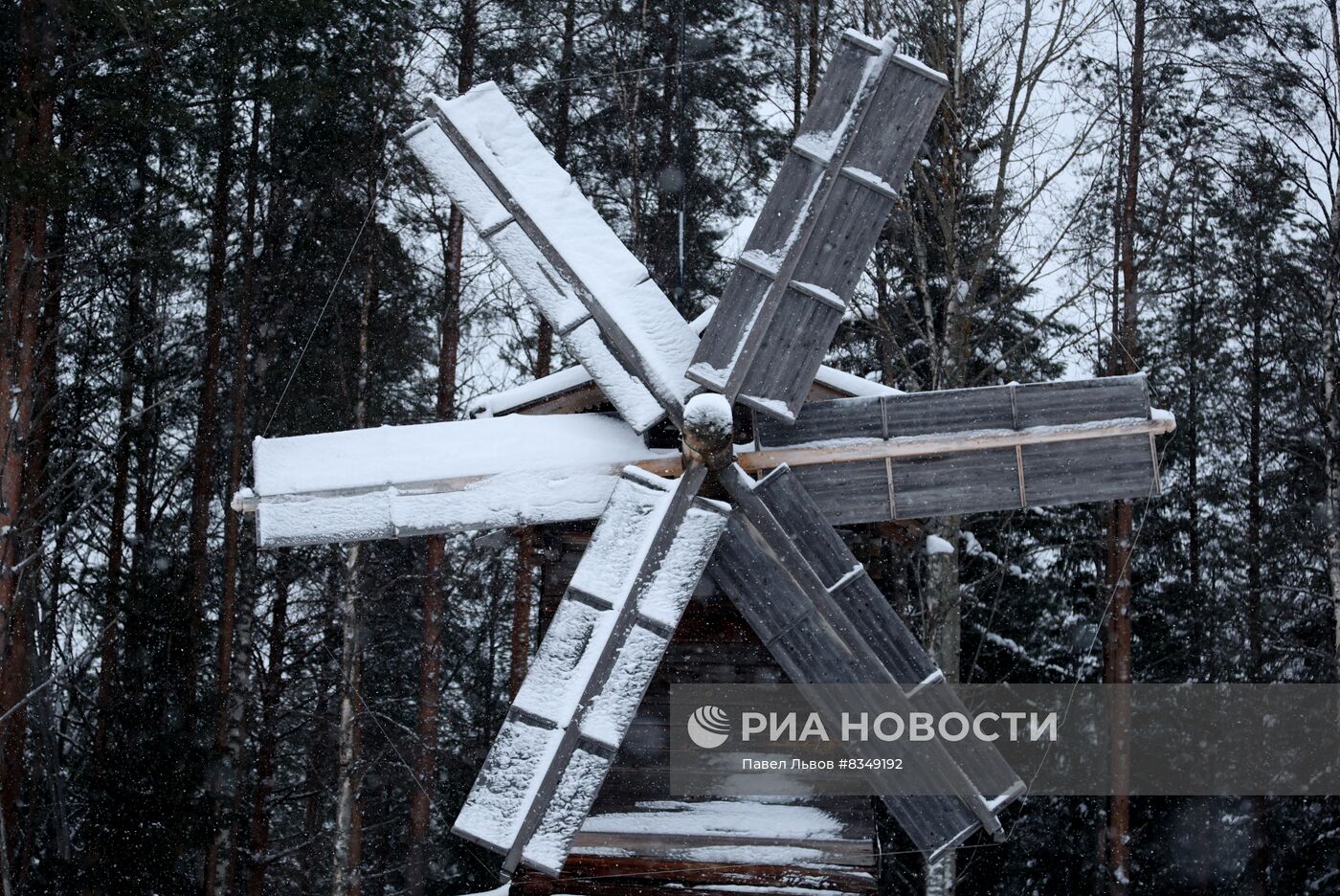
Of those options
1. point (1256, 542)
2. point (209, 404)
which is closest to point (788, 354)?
A: point (209, 404)

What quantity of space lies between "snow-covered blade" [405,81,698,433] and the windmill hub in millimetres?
271

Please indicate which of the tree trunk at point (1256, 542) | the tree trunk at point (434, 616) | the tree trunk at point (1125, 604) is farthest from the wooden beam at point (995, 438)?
the tree trunk at point (1256, 542)

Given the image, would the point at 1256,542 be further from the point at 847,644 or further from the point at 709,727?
the point at 847,644

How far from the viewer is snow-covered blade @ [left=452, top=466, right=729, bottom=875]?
218 inches

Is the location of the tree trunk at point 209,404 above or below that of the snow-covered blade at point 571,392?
above

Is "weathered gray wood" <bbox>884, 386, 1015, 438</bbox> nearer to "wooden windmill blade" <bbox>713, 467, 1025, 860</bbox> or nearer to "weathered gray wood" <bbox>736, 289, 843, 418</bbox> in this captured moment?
"weathered gray wood" <bbox>736, 289, 843, 418</bbox>

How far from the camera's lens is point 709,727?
257 inches

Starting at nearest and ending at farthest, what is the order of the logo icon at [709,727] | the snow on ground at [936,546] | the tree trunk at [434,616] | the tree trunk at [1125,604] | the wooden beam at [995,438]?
1. the wooden beam at [995,438]
2. the logo icon at [709,727]
3. the snow on ground at [936,546]
4. the tree trunk at [1125,604]
5. the tree trunk at [434,616]

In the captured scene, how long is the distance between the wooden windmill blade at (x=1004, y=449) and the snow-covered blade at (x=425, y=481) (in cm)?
102

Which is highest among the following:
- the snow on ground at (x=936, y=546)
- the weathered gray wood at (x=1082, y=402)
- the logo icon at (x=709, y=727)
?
the snow on ground at (x=936, y=546)

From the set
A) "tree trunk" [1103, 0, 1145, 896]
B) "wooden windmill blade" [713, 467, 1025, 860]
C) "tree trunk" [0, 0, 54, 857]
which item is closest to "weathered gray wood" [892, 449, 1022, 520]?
"wooden windmill blade" [713, 467, 1025, 860]

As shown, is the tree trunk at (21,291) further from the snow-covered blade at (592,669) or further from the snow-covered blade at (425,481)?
the snow-covered blade at (592,669)

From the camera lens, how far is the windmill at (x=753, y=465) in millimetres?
5816

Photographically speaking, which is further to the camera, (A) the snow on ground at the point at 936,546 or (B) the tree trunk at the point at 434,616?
(B) the tree trunk at the point at 434,616
